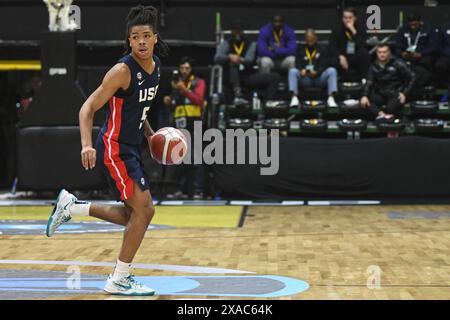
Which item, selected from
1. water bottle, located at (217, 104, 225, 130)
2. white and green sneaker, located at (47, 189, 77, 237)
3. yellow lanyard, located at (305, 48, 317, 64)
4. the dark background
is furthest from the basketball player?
the dark background

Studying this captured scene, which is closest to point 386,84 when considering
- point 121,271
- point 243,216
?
point 243,216

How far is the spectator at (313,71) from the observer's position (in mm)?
16953

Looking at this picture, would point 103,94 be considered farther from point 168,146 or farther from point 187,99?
point 187,99

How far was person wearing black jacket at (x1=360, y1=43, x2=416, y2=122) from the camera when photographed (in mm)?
16688

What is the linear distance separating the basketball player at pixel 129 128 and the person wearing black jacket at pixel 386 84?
9810 millimetres

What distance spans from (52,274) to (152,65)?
2.03 m

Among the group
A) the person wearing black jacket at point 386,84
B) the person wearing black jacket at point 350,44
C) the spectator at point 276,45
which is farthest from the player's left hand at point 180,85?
the person wearing black jacket at point 386,84

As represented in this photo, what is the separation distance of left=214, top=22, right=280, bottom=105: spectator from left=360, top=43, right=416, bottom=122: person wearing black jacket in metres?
1.73

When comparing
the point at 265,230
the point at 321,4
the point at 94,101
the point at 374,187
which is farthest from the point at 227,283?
the point at 321,4

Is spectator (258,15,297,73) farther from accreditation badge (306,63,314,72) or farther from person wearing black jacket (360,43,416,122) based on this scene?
person wearing black jacket (360,43,416,122)

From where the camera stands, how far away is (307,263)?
8.74m

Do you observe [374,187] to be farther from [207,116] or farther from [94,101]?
[94,101]

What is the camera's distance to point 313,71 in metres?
17.1

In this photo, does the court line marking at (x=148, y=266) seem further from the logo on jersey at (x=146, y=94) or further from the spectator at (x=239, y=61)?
the spectator at (x=239, y=61)
